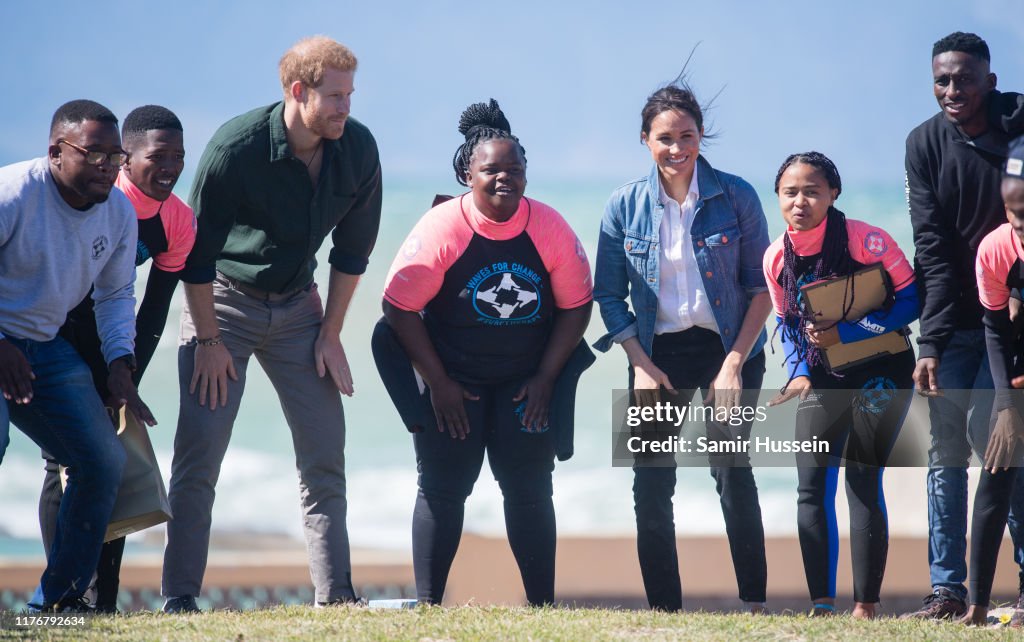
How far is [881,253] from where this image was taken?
5.55m

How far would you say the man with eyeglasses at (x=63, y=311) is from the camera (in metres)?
4.79

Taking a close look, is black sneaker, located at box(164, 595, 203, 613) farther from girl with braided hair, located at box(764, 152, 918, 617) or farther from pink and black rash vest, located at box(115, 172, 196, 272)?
girl with braided hair, located at box(764, 152, 918, 617)

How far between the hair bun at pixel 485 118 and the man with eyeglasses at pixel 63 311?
67.6 inches

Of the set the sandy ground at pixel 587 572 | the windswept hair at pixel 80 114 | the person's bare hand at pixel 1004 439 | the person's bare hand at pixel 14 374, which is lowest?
the sandy ground at pixel 587 572

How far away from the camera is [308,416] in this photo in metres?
5.59

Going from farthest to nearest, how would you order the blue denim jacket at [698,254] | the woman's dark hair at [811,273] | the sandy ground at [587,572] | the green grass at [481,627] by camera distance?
1. the sandy ground at [587,572]
2. the blue denim jacket at [698,254]
3. the woman's dark hair at [811,273]
4. the green grass at [481,627]

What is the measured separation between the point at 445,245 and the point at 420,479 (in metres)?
1.09

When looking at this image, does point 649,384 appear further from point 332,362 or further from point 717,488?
point 332,362

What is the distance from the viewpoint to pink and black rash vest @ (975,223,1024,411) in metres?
5.18

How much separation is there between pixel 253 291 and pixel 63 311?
925mm

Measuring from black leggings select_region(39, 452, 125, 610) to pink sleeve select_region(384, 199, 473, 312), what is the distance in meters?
1.63

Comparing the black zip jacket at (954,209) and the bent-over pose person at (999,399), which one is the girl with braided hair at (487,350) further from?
the bent-over pose person at (999,399)

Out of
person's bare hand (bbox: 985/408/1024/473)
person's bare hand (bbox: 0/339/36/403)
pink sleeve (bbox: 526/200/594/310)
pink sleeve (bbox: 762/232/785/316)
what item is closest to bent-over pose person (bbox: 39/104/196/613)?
person's bare hand (bbox: 0/339/36/403)

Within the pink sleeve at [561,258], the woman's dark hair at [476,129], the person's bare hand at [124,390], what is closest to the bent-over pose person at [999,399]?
the pink sleeve at [561,258]
